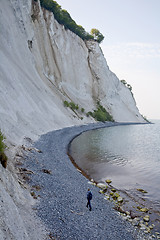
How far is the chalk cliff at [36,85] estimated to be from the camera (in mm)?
7340

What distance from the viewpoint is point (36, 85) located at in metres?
33.2

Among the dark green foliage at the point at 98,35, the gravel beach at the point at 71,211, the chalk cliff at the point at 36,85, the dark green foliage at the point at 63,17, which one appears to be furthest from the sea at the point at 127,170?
the dark green foliage at the point at 98,35

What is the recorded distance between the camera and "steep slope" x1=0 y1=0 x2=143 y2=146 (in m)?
23.7

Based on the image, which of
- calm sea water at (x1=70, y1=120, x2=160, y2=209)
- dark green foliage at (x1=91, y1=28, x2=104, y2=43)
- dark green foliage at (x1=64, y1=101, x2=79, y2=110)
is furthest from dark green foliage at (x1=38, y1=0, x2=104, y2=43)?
calm sea water at (x1=70, y1=120, x2=160, y2=209)

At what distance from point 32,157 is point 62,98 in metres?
29.8

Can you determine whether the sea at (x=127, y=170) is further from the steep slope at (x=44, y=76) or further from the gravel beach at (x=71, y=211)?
the steep slope at (x=44, y=76)

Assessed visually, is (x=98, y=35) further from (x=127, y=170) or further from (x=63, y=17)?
(x=127, y=170)

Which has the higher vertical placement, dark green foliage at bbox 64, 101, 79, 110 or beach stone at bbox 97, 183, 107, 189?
dark green foliage at bbox 64, 101, 79, 110

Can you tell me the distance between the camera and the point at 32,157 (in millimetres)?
14227

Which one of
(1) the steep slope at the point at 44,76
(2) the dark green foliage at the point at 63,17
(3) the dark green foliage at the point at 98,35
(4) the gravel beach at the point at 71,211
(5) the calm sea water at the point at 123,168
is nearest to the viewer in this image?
(4) the gravel beach at the point at 71,211

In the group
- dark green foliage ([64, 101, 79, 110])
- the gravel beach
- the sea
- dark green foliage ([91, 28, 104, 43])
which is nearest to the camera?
the gravel beach

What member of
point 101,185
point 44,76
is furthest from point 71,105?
point 101,185

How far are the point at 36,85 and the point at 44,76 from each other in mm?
9108

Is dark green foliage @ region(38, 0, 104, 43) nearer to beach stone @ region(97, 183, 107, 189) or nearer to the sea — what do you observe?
the sea
